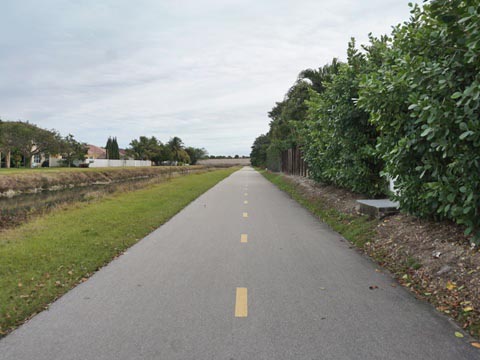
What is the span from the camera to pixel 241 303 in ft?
15.5

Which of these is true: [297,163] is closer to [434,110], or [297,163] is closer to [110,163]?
[434,110]

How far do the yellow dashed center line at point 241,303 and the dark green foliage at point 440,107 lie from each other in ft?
10.8

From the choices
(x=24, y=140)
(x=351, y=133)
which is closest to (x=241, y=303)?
(x=351, y=133)

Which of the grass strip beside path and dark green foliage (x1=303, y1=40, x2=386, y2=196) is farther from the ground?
dark green foliage (x1=303, y1=40, x2=386, y2=196)

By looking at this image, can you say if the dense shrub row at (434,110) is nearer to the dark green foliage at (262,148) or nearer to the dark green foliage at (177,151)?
the dark green foliage at (262,148)

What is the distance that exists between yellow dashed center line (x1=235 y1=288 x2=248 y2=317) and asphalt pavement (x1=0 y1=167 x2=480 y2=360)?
0.5 inches

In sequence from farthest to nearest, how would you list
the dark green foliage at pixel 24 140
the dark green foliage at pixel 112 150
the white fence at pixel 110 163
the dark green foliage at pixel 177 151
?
the dark green foliage at pixel 177 151, the dark green foliage at pixel 112 150, the white fence at pixel 110 163, the dark green foliage at pixel 24 140

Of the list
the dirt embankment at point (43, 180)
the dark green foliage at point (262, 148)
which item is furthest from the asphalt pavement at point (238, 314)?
the dark green foliage at point (262, 148)

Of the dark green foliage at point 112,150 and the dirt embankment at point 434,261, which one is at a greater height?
the dark green foliage at point 112,150

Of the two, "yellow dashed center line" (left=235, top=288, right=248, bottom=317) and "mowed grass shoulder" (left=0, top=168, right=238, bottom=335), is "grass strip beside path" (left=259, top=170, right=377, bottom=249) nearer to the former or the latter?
"yellow dashed center line" (left=235, top=288, right=248, bottom=317)

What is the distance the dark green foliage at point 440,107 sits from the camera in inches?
194

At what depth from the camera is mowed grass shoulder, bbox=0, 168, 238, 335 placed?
4.99 meters

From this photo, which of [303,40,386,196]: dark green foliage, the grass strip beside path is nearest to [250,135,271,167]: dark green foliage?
[303,40,386,196]: dark green foliage

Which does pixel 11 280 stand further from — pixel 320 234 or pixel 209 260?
pixel 320 234
